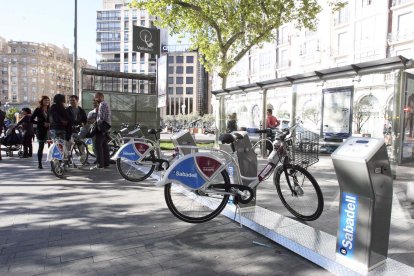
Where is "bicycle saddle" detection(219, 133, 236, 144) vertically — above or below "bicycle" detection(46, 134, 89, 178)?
above

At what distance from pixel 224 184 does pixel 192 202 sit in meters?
0.55

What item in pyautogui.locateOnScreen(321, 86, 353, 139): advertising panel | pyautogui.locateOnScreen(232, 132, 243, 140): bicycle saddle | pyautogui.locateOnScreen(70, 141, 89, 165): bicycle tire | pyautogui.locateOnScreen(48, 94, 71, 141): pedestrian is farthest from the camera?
pyautogui.locateOnScreen(321, 86, 353, 139): advertising panel

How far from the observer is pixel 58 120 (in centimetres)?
718

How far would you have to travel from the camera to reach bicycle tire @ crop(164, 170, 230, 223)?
3980 mm

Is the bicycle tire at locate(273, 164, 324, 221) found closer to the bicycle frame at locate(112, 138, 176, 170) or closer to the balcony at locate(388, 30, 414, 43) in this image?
the bicycle frame at locate(112, 138, 176, 170)

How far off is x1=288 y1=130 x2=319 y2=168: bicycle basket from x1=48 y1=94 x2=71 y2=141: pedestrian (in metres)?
4.93

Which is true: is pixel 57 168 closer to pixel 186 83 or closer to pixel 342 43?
pixel 342 43

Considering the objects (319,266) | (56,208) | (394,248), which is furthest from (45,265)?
(394,248)

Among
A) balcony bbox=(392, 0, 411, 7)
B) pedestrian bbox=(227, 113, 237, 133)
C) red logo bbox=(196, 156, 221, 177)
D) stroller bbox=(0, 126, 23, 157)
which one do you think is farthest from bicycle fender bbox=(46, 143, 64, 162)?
balcony bbox=(392, 0, 411, 7)

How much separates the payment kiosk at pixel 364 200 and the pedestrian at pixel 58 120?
6.10m

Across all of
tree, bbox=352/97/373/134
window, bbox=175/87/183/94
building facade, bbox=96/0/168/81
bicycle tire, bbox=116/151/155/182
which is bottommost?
bicycle tire, bbox=116/151/155/182

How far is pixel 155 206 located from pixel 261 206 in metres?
1.56

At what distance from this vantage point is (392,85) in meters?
7.46

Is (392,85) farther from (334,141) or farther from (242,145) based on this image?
(242,145)
